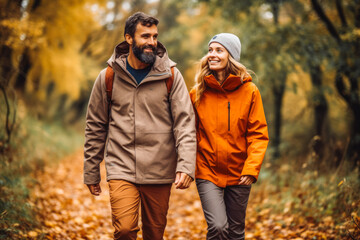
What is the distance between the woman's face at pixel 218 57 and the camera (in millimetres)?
3723

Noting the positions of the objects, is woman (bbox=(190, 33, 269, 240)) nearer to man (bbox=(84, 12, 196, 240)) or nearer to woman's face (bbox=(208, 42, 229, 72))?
woman's face (bbox=(208, 42, 229, 72))

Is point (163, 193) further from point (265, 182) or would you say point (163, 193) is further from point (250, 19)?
point (250, 19)

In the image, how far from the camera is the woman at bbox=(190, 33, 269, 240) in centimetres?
350

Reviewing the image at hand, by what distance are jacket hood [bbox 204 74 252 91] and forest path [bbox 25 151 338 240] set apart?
2.70 metres

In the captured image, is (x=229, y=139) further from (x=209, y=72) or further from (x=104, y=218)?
(x=104, y=218)

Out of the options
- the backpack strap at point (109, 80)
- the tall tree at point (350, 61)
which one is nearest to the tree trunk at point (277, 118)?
the tall tree at point (350, 61)

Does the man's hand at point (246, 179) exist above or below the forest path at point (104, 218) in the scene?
above

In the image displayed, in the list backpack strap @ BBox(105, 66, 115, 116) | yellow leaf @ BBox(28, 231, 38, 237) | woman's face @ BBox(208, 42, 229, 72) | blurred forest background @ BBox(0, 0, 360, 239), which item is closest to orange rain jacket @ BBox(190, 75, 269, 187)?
woman's face @ BBox(208, 42, 229, 72)

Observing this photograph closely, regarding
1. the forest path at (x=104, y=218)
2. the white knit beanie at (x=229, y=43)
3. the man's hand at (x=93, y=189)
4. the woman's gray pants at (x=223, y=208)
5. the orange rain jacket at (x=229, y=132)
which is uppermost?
the white knit beanie at (x=229, y=43)

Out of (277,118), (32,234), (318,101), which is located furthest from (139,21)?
(277,118)

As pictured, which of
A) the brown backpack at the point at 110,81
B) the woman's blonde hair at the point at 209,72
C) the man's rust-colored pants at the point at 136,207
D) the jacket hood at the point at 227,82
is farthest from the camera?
the woman's blonde hair at the point at 209,72

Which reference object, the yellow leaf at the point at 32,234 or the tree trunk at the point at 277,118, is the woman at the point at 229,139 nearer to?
the yellow leaf at the point at 32,234

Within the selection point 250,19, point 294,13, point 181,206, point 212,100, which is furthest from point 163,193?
point 294,13

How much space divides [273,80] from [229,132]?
6845 mm
